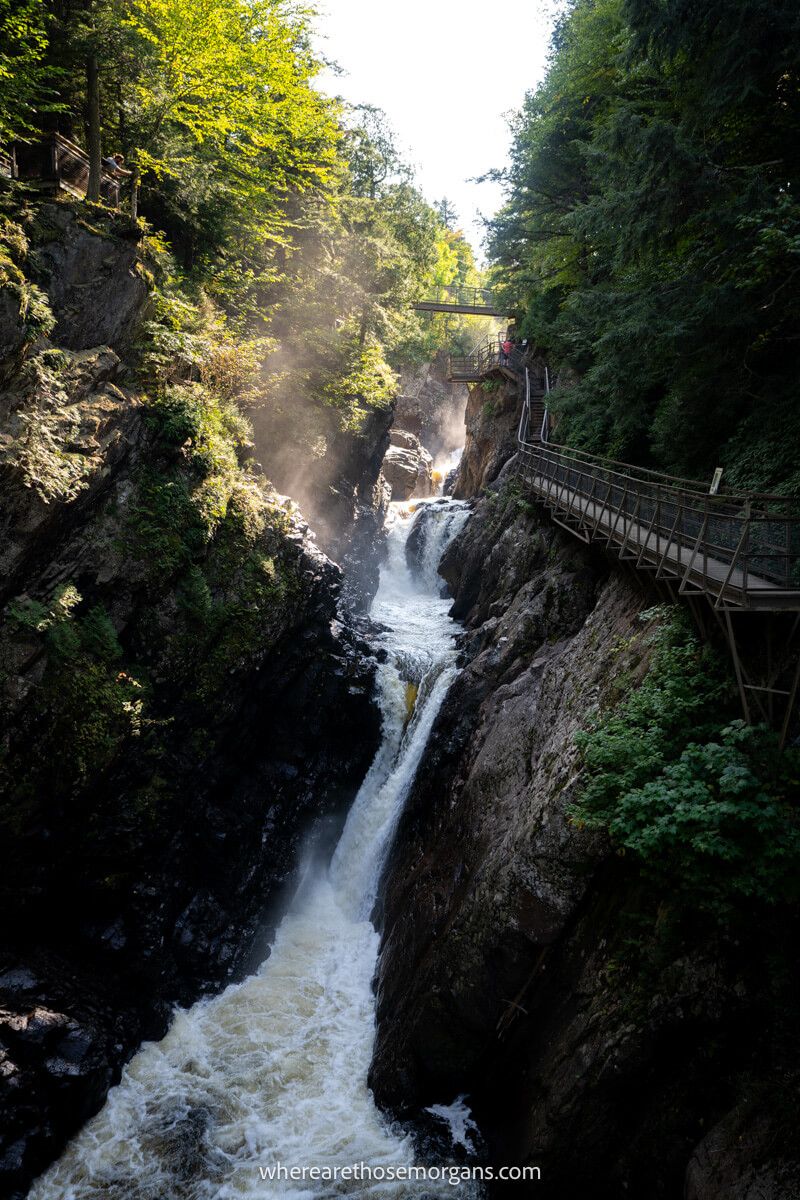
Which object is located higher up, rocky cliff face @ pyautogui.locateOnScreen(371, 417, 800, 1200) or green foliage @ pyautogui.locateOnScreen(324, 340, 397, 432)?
green foliage @ pyautogui.locateOnScreen(324, 340, 397, 432)

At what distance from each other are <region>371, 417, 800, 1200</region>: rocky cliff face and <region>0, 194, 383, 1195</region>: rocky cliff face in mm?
4511

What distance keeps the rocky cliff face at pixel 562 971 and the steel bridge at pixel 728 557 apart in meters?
1.11

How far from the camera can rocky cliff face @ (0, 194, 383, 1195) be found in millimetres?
10352

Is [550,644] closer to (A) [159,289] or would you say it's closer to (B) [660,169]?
(B) [660,169]

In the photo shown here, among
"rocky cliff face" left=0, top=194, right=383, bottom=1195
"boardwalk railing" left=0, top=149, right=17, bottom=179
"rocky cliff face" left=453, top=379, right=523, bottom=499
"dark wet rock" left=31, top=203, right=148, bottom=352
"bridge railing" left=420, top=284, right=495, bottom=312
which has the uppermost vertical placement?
"bridge railing" left=420, top=284, right=495, bottom=312

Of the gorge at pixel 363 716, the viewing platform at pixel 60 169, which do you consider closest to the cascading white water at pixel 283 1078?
the gorge at pixel 363 716

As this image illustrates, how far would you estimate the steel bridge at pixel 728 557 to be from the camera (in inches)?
278

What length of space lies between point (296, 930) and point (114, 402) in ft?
44.2

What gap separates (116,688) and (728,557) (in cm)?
1126

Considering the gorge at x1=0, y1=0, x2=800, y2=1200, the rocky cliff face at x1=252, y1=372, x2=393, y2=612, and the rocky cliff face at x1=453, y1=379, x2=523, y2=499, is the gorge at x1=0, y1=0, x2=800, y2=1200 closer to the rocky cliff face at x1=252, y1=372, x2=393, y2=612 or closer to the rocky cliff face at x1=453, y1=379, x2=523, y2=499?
the rocky cliff face at x1=252, y1=372, x2=393, y2=612

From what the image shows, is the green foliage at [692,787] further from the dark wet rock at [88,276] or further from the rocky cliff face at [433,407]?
the rocky cliff face at [433,407]

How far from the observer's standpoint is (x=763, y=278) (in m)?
8.91

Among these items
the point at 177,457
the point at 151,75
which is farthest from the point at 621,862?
the point at 151,75

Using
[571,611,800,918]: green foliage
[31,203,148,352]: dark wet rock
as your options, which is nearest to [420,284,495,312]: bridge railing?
[31,203,148,352]: dark wet rock
